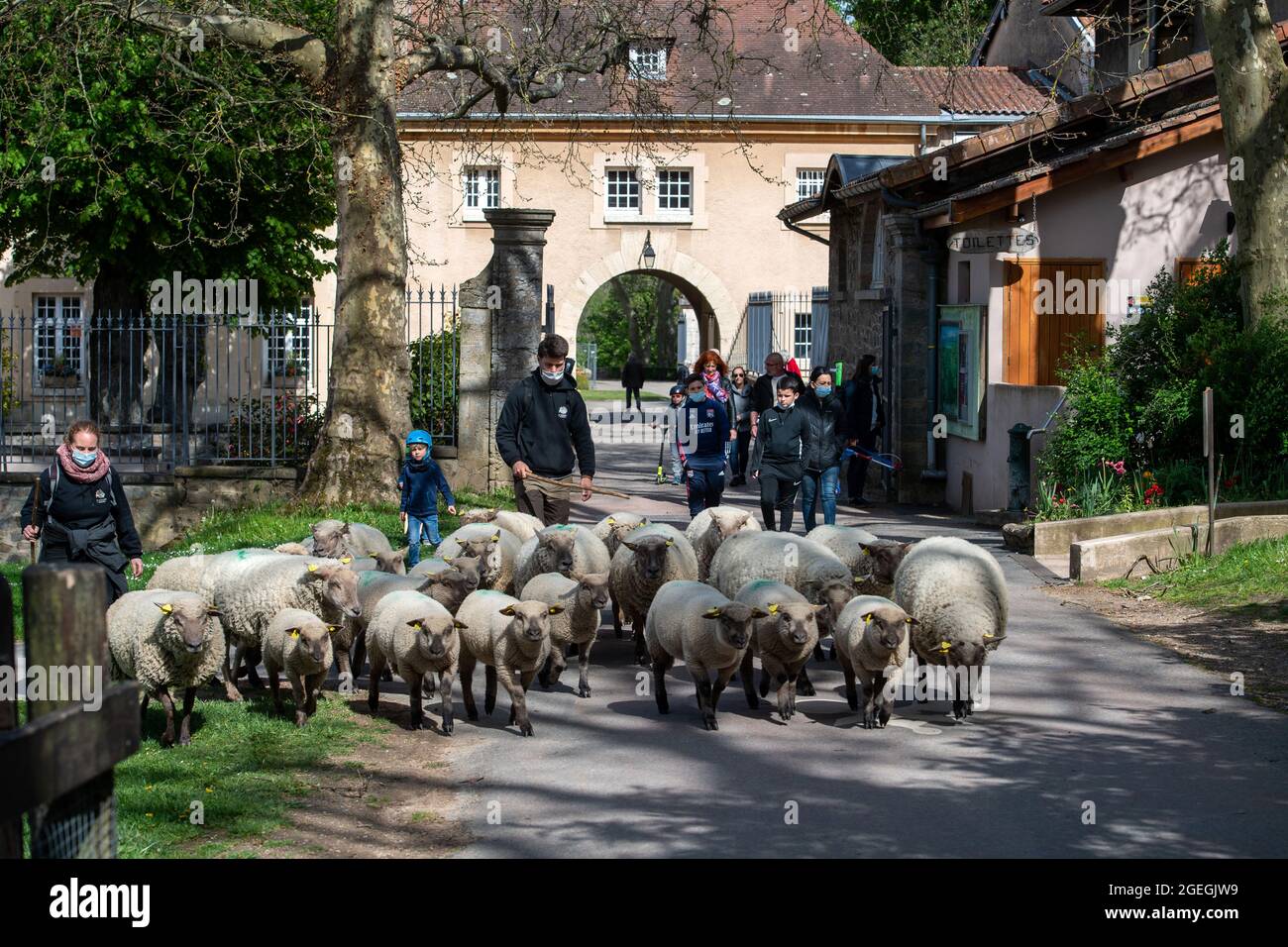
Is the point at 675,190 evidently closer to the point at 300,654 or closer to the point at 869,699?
the point at 869,699

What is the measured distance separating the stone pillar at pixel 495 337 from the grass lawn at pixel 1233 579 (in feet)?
32.3

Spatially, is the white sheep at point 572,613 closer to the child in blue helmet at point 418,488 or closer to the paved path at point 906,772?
the paved path at point 906,772

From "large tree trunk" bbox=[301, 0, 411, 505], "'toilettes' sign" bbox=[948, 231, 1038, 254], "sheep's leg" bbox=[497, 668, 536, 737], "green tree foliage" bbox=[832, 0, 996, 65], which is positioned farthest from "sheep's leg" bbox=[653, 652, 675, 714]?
"green tree foliage" bbox=[832, 0, 996, 65]

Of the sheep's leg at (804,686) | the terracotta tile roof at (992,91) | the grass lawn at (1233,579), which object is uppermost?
the terracotta tile roof at (992,91)

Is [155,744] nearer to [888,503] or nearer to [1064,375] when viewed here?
[1064,375]

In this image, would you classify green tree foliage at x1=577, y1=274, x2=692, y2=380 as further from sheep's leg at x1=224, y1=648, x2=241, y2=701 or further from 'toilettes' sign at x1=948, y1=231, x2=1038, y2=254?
sheep's leg at x1=224, y1=648, x2=241, y2=701

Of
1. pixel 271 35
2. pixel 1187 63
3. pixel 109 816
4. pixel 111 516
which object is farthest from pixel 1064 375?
pixel 109 816

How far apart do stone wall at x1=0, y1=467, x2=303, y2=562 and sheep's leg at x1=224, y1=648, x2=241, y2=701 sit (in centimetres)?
1069

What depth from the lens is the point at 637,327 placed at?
75.8 m

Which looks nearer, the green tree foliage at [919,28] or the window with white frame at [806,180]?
the window with white frame at [806,180]

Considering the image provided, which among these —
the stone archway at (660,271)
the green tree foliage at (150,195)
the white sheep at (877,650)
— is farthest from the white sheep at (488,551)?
the stone archway at (660,271)

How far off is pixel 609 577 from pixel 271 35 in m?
9.78

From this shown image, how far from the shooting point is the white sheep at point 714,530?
1277cm

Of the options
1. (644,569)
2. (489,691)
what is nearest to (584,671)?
(489,691)
